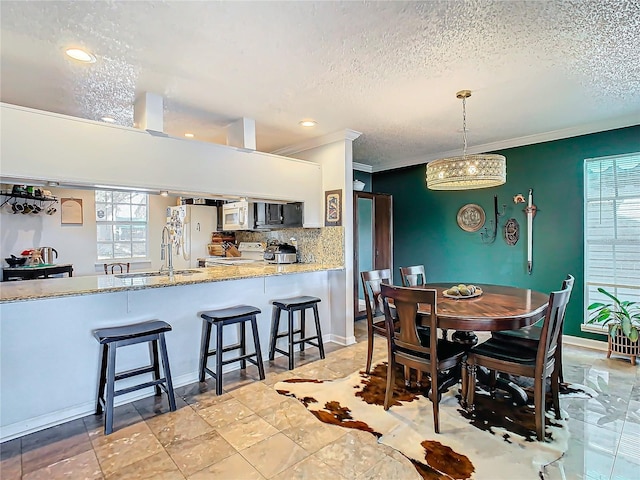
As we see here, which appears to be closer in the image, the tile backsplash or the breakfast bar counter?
the breakfast bar counter

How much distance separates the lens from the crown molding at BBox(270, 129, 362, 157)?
4176 millimetres

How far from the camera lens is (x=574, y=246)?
4.21 meters

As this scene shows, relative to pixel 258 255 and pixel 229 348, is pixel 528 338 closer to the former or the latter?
pixel 229 348

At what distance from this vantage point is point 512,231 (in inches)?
187

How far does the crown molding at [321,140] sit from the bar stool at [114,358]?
2.83m

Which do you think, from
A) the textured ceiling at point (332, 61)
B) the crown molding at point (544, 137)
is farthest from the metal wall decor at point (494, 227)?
the textured ceiling at point (332, 61)

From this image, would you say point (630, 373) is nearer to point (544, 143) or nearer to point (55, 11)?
point (544, 143)

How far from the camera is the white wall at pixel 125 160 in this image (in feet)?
8.11

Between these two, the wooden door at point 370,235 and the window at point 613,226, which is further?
the wooden door at point 370,235

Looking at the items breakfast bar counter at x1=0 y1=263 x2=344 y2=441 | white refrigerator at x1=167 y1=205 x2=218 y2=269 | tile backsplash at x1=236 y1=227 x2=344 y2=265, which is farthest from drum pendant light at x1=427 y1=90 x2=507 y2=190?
white refrigerator at x1=167 y1=205 x2=218 y2=269

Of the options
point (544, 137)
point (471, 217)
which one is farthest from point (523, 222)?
point (544, 137)

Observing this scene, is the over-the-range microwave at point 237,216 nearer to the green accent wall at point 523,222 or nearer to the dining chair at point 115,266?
the dining chair at point 115,266

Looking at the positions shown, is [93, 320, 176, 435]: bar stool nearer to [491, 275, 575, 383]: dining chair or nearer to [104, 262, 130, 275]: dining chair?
[491, 275, 575, 383]: dining chair

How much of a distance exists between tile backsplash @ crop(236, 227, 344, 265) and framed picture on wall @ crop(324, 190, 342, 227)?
8cm
